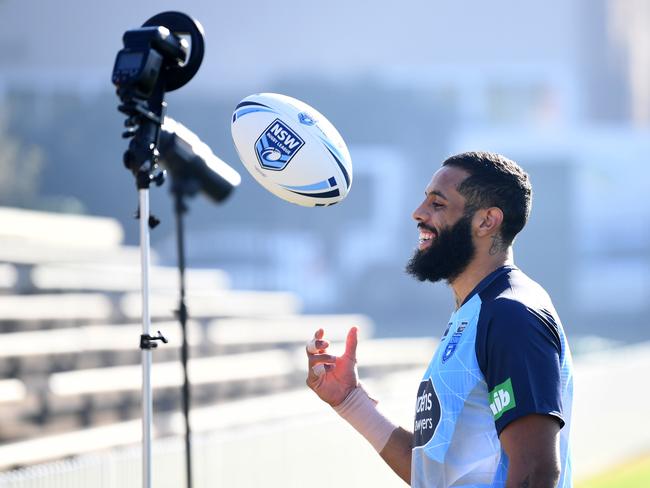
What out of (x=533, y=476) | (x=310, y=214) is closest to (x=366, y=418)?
(x=533, y=476)

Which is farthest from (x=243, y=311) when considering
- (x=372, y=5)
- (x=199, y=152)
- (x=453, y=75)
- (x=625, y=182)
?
(x=372, y=5)

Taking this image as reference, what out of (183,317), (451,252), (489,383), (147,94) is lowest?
(489,383)

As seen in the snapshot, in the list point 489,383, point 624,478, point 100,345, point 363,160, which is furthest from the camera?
point 363,160

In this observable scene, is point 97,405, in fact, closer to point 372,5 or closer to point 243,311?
point 243,311

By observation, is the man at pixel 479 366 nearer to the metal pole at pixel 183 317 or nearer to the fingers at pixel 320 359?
the fingers at pixel 320 359

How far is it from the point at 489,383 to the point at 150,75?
5.28 ft

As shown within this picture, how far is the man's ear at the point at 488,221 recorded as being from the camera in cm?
286

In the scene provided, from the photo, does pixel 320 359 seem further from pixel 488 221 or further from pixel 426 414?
pixel 488 221

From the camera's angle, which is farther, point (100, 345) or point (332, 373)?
point (100, 345)

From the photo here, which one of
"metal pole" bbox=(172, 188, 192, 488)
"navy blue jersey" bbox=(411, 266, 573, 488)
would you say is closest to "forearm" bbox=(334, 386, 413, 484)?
"navy blue jersey" bbox=(411, 266, 573, 488)

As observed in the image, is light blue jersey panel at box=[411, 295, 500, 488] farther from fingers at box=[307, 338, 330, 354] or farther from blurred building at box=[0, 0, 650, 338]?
blurred building at box=[0, 0, 650, 338]

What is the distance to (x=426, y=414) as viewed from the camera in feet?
8.90

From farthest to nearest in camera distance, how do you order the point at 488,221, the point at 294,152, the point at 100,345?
1. the point at 100,345
2. the point at 294,152
3. the point at 488,221

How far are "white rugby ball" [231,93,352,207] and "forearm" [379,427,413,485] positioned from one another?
97 cm
